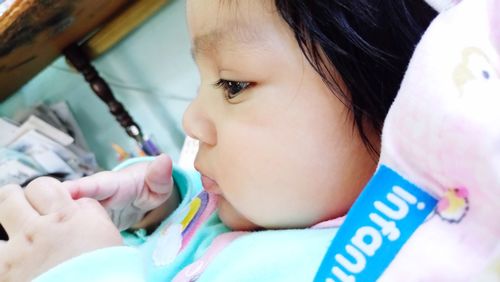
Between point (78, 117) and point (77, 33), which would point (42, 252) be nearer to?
point (77, 33)

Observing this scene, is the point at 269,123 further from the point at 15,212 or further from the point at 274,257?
the point at 15,212

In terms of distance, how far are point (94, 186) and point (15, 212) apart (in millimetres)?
118

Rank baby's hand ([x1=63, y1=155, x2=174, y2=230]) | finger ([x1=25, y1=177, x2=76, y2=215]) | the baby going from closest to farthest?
1. the baby
2. finger ([x1=25, y1=177, x2=76, y2=215])
3. baby's hand ([x1=63, y1=155, x2=174, y2=230])

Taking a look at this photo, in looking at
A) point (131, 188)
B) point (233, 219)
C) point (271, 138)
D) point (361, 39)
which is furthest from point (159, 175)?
point (361, 39)

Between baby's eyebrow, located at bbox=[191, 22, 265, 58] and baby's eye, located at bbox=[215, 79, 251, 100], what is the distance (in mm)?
39

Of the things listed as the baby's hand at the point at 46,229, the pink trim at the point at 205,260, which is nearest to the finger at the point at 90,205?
the baby's hand at the point at 46,229

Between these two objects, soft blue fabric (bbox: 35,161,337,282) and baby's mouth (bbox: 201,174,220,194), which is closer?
soft blue fabric (bbox: 35,161,337,282)

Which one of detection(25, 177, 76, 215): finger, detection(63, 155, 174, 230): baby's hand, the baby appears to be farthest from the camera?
detection(63, 155, 174, 230): baby's hand

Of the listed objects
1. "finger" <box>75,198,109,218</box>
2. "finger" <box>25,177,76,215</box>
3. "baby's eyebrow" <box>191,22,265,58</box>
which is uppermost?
"baby's eyebrow" <box>191,22,265,58</box>

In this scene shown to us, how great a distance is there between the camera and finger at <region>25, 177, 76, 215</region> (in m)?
0.58

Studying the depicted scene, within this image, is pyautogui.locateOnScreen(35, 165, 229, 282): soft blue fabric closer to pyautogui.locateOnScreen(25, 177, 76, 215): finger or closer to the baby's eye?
pyautogui.locateOnScreen(25, 177, 76, 215): finger

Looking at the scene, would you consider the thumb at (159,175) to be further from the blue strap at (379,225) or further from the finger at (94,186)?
the blue strap at (379,225)

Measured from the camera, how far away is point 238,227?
0.65m

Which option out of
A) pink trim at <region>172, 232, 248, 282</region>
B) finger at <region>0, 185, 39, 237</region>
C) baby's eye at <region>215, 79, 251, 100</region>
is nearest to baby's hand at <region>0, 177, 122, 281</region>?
finger at <region>0, 185, 39, 237</region>
